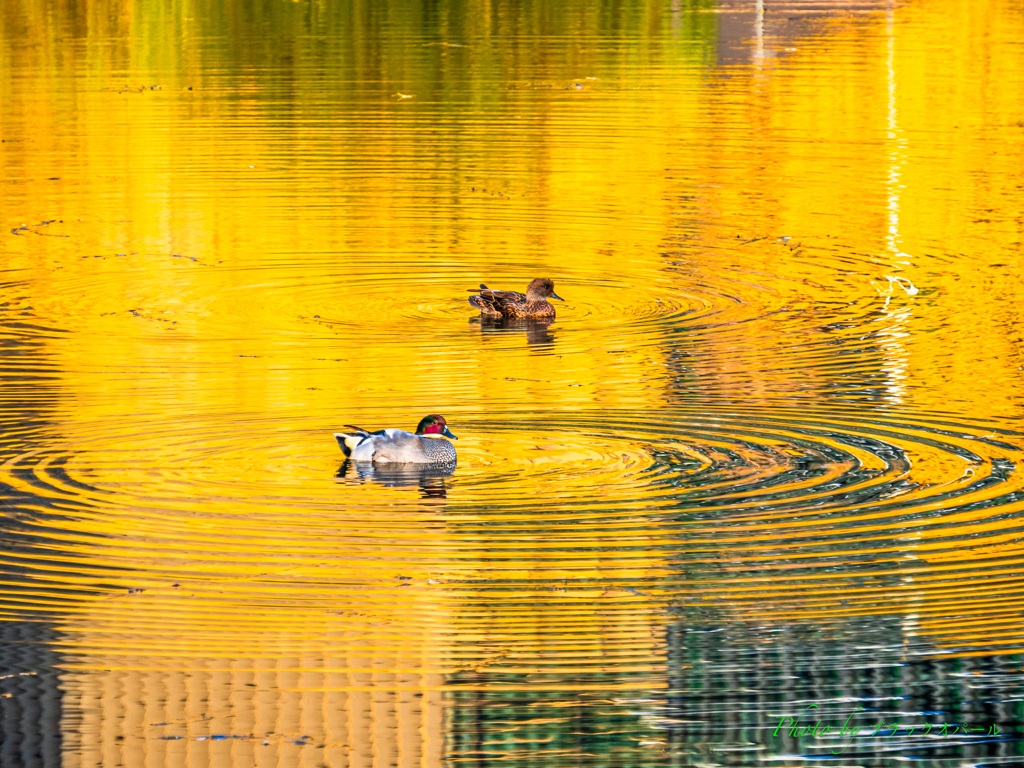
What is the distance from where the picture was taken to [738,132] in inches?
1120

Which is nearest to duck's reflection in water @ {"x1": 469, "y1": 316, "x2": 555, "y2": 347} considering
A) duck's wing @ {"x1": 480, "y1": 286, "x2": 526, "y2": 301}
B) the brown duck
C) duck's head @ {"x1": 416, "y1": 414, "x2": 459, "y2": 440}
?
the brown duck

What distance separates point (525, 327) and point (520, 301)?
258 mm

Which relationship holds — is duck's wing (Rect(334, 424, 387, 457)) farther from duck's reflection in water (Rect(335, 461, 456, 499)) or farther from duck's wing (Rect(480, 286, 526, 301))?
duck's wing (Rect(480, 286, 526, 301))

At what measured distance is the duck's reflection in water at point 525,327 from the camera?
16.0 meters

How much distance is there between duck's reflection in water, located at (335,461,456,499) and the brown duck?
485 cm

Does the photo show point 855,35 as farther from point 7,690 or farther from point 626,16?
point 7,690

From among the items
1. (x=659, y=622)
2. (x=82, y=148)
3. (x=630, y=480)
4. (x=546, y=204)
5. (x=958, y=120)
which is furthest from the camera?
(x=958, y=120)

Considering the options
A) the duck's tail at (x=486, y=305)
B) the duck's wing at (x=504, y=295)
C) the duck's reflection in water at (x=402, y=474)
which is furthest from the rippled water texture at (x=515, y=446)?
the duck's wing at (x=504, y=295)

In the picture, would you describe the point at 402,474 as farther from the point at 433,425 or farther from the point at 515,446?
the point at 515,446

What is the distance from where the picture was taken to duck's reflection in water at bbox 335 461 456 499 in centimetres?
1132

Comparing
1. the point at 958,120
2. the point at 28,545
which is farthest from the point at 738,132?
the point at 28,545

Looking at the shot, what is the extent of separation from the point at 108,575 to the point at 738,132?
794 inches

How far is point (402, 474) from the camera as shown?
11.4 m

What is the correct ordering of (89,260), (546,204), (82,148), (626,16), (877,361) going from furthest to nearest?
(626,16) → (82,148) → (546,204) → (89,260) → (877,361)
